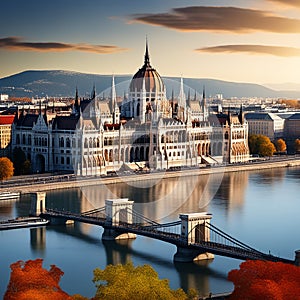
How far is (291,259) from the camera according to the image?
1544cm

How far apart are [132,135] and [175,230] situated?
13.8 metres

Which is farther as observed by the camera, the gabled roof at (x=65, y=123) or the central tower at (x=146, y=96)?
the central tower at (x=146, y=96)

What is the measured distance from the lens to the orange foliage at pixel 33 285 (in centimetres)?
1093

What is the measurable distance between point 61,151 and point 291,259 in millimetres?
15610

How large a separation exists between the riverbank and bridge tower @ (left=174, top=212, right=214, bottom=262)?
949 centimetres

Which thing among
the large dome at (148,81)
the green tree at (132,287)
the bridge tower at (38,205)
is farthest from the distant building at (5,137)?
the green tree at (132,287)

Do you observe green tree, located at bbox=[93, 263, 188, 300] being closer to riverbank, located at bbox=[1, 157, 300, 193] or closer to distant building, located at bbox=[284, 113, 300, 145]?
riverbank, located at bbox=[1, 157, 300, 193]

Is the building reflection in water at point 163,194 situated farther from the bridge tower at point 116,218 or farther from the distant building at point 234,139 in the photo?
the distant building at point 234,139

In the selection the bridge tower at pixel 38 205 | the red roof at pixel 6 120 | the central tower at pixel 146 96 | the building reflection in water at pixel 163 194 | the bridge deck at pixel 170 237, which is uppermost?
the central tower at pixel 146 96

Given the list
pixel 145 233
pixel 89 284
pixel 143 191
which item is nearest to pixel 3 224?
pixel 145 233

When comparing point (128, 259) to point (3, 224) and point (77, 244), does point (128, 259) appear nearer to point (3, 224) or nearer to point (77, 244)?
point (77, 244)

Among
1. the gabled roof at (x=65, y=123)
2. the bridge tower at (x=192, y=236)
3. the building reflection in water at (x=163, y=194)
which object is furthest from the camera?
the gabled roof at (x=65, y=123)

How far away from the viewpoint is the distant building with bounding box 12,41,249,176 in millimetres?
29922

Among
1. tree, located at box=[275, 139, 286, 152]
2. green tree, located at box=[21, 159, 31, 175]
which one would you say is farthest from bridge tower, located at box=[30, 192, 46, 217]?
tree, located at box=[275, 139, 286, 152]
